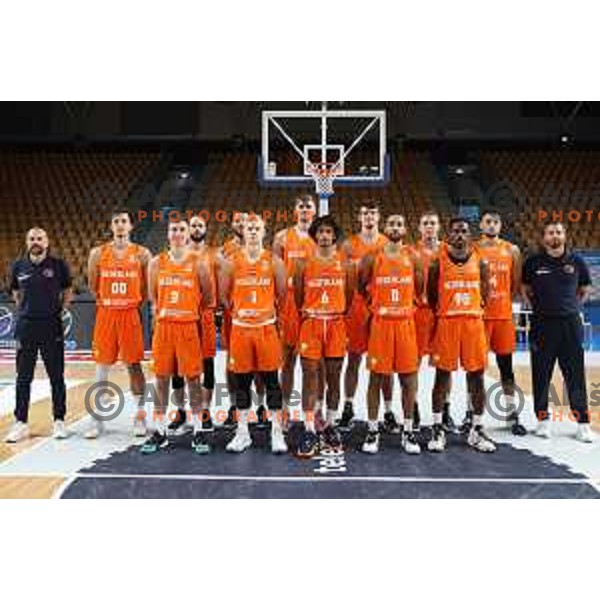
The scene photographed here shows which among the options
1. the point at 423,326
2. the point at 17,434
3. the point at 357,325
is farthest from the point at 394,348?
the point at 17,434

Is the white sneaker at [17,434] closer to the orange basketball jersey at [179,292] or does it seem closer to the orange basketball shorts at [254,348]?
the orange basketball jersey at [179,292]

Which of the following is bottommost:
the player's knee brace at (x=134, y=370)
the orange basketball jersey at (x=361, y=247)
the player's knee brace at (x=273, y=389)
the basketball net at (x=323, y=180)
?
the player's knee brace at (x=273, y=389)

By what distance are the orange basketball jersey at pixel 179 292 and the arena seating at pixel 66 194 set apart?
7028mm

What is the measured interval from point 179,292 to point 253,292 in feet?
1.83

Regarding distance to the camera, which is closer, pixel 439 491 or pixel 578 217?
pixel 439 491

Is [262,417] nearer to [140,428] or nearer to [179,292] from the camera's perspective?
[140,428]

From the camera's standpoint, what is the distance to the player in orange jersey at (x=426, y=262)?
15.9 ft

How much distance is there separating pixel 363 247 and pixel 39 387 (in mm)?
4519

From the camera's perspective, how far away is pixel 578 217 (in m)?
11.5

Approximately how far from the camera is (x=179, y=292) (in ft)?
15.0

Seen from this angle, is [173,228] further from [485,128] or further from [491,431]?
[485,128]

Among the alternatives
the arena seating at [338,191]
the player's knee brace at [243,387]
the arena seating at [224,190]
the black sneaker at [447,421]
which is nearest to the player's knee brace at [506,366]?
the black sneaker at [447,421]

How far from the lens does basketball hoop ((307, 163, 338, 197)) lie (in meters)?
7.19
